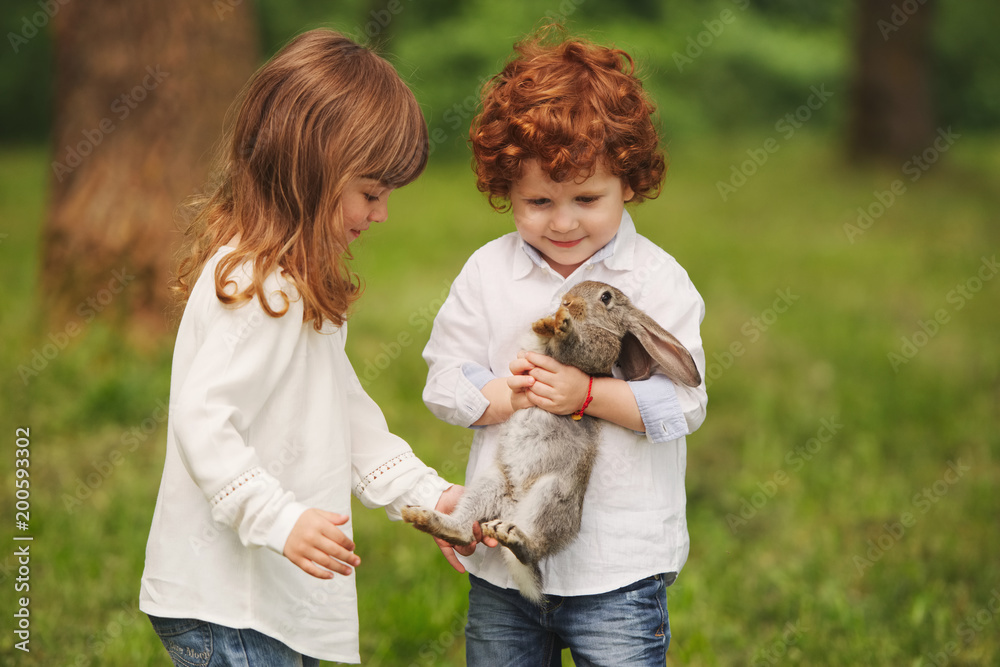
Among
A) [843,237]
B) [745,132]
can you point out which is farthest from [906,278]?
[745,132]

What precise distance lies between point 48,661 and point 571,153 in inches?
107

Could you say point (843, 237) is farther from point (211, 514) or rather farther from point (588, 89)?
point (211, 514)

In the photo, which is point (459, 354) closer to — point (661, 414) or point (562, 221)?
point (562, 221)

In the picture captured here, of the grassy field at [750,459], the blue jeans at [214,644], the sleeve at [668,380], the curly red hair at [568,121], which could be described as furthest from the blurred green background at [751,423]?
the blue jeans at [214,644]

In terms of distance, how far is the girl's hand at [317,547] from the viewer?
7.06 ft

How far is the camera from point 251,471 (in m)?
2.18

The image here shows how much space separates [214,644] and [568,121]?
163 cm

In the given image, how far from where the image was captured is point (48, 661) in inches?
136

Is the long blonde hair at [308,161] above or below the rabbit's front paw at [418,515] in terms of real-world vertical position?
above

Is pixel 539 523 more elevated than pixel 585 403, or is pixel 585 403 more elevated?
pixel 585 403

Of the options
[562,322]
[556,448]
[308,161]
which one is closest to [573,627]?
[556,448]

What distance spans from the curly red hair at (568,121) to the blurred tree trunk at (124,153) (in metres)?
4.24

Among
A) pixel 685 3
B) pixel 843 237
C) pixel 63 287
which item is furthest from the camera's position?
pixel 685 3

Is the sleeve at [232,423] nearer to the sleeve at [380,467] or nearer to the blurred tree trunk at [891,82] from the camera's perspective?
the sleeve at [380,467]
